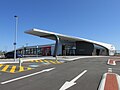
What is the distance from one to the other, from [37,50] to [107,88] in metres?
73.4

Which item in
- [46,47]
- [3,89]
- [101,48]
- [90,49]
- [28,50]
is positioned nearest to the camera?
[3,89]

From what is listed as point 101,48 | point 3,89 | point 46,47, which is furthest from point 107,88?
point 46,47

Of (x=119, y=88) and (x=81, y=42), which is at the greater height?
(x=81, y=42)

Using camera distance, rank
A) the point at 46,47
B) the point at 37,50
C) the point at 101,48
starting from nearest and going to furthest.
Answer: the point at 101,48 < the point at 46,47 < the point at 37,50

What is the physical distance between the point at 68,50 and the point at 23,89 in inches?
2315

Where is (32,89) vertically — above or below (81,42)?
below

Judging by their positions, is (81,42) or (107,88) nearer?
(107,88)

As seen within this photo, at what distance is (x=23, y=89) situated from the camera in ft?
25.6

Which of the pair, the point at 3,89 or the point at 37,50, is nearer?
the point at 3,89

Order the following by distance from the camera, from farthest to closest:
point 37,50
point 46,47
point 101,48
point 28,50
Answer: point 28,50 < point 37,50 < point 46,47 < point 101,48

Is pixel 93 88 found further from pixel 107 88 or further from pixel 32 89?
pixel 32 89

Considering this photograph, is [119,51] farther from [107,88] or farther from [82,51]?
[107,88]

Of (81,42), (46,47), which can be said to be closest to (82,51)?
(81,42)

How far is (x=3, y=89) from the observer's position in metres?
7.79
